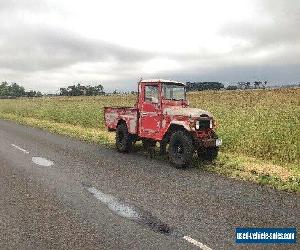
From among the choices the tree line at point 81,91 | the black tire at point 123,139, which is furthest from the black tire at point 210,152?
the tree line at point 81,91

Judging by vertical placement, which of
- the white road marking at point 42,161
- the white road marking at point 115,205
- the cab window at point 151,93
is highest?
the cab window at point 151,93

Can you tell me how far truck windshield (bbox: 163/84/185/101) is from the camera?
1190cm

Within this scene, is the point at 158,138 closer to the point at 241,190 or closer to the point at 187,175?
the point at 187,175

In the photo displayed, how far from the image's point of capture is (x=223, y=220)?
21.2ft

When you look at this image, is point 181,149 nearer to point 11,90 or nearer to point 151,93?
point 151,93

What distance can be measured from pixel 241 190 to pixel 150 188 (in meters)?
1.98

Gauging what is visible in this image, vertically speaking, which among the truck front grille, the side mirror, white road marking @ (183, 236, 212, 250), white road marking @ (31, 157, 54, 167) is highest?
the side mirror

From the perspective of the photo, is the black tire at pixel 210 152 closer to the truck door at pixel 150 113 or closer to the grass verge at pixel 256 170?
the grass verge at pixel 256 170

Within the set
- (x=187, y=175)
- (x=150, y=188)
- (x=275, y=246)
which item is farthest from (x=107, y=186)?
(x=275, y=246)

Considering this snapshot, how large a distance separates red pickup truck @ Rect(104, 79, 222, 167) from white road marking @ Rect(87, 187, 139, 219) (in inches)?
126

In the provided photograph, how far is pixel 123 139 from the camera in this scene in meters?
13.5

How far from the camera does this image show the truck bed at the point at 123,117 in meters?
12.8

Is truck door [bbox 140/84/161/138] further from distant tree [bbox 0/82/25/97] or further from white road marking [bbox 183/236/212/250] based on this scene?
distant tree [bbox 0/82/25/97]

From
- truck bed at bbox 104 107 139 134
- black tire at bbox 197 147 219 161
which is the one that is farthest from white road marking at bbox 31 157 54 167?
black tire at bbox 197 147 219 161
